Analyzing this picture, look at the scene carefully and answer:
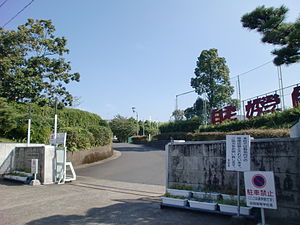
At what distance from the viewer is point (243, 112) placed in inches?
744

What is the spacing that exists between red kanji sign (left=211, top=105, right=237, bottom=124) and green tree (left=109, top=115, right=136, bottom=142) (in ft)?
85.5

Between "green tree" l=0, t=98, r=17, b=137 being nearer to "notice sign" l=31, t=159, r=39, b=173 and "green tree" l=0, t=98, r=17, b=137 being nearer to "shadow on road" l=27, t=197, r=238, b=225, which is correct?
"notice sign" l=31, t=159, r=39, b=173

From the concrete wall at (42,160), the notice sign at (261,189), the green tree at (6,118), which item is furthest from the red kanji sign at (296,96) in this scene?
the green tree at (6,118)

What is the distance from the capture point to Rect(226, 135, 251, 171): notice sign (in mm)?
4816

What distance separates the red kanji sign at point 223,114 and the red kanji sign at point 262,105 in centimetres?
147

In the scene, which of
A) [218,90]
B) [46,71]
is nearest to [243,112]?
[218,90]

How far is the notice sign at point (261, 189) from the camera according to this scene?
4184 mm

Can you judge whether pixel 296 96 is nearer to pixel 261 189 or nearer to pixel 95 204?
pixel 261 189

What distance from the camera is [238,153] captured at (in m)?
4.95

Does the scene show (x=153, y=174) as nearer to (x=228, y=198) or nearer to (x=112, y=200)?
(x=112, y=200)

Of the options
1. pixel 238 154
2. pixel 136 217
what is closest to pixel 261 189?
pixel 238 154

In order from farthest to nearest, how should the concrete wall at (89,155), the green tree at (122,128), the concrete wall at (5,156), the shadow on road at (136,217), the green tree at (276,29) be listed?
1. the green tree at (122,128)
2. the concrete wall at (89,155)
3. the concrete wall at (5,156)
4. the green tree at (276,29)
5. the shadow on road at (136,217)

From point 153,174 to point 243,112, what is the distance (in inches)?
413

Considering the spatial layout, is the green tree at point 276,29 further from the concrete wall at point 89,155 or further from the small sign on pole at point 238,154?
the concrete wall at point 89,155
